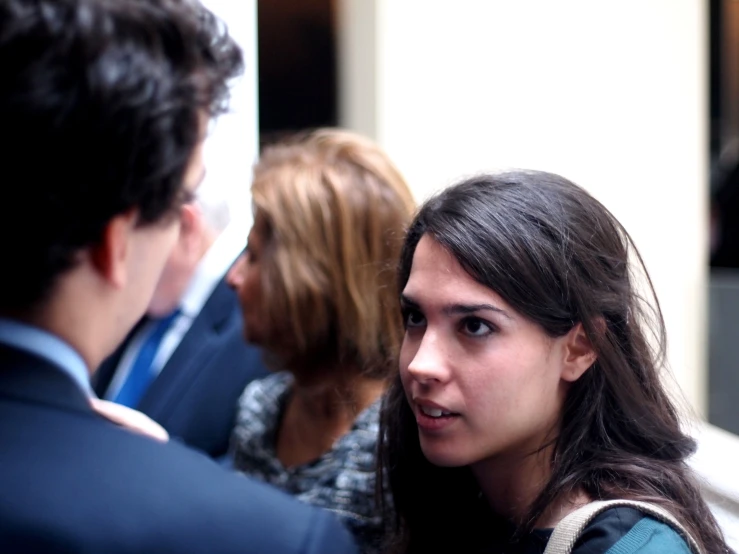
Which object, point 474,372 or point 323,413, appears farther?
point 323,413

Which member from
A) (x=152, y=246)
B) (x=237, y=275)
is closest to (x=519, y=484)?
(x=152, y=246)

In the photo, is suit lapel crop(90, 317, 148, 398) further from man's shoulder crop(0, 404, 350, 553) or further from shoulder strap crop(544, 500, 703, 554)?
man's shoulder crop(0, 404, 350, 553)

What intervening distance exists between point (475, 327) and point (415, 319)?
15 centimetres

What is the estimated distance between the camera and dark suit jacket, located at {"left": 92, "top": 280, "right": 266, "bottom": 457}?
2.55 metres

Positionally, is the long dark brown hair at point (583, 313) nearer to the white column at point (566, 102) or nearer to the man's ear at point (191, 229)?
the man's ear at point (191, 229)

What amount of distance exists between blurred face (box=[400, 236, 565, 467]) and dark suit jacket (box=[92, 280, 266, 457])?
3.46 ft

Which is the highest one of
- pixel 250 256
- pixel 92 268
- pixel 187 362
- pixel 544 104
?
pixel 92 268

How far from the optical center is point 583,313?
163 centimetres

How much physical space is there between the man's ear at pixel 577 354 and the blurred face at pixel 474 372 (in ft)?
0.05

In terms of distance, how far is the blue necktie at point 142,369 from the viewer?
106 inches

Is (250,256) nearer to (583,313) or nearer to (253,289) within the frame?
(253,289)

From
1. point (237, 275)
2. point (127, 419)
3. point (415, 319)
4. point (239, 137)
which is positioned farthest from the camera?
point (239, 137)

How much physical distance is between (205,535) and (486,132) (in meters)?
2.96

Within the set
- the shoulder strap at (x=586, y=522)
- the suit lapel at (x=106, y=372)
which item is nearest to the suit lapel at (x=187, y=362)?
the suit lapel at (x=106, y=372)
